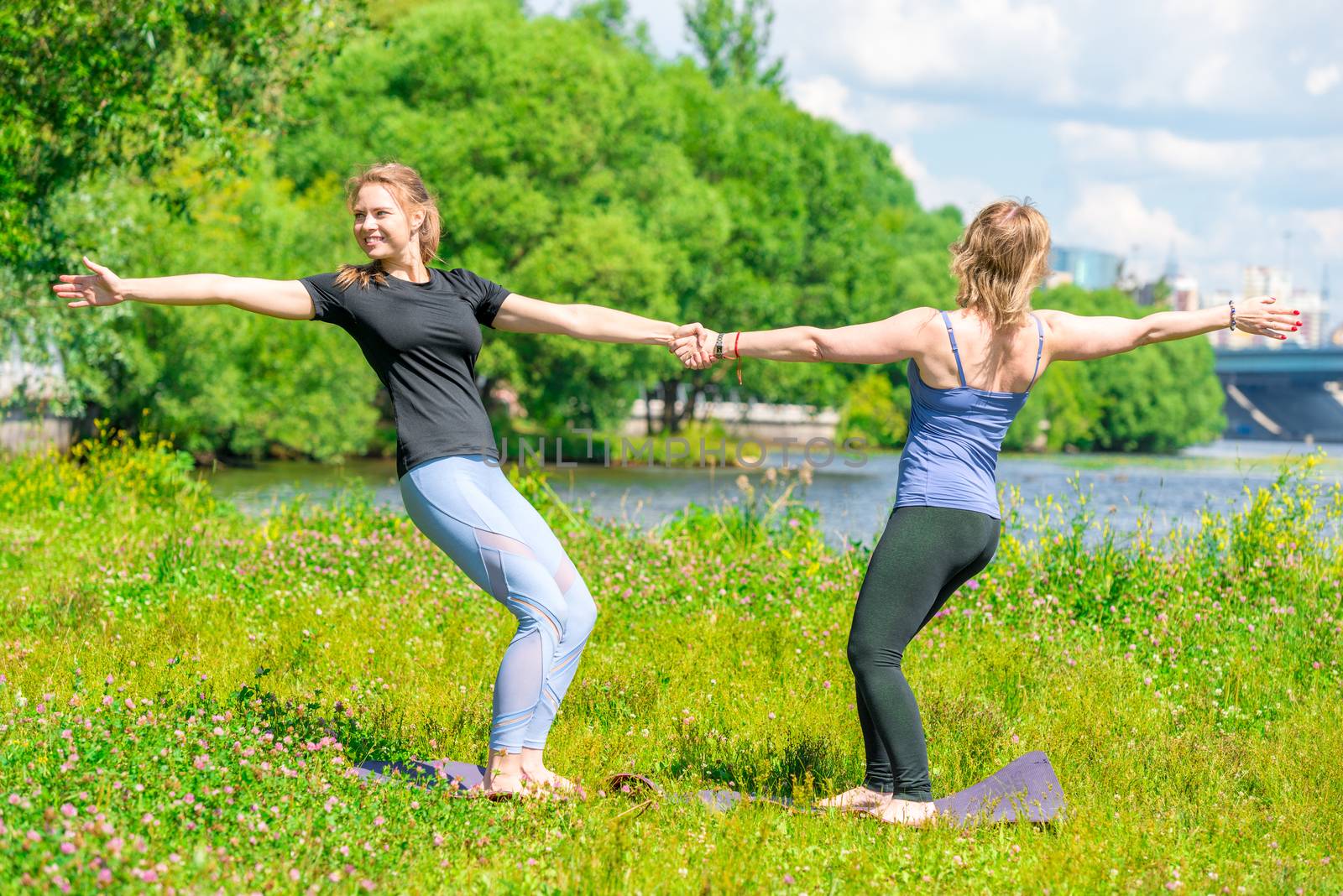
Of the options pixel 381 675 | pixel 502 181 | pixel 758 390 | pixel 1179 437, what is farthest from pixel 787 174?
pixel 381 675

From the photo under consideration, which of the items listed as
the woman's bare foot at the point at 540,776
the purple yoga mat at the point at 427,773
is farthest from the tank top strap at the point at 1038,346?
the purple yoga mat at the point at 427,773

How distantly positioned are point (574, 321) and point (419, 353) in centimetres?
75

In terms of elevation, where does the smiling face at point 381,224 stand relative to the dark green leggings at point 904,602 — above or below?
above

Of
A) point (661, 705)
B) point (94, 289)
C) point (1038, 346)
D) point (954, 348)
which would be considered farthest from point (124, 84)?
point (1038, 346)

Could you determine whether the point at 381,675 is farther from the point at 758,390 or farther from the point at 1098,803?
the point at 758,390

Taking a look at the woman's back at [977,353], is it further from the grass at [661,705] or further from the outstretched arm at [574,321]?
the grass at [661,705]

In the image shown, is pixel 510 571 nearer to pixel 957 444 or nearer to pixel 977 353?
pixel 957 444

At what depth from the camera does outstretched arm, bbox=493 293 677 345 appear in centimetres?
520

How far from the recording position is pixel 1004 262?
185 inches

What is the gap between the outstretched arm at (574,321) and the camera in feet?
17.0

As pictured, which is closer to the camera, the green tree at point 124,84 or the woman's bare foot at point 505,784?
the woman's bare foot at point 505,784

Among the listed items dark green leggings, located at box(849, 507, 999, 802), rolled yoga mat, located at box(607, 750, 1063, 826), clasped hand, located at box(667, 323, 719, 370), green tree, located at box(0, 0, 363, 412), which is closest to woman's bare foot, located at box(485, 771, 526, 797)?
rolled yoga mat, located at box(607, 750, 1063, 826)

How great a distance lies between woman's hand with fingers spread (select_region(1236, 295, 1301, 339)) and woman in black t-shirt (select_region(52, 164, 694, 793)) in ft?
9.45

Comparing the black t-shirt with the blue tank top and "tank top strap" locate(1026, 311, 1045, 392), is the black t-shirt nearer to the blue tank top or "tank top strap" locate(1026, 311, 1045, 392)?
the blue tank top
